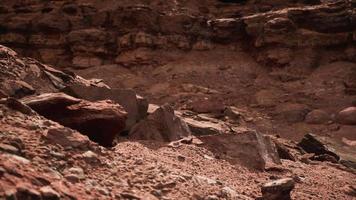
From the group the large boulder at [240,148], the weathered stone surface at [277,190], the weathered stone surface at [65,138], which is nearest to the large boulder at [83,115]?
the weathered stone surface at [65,138]

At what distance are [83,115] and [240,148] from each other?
2947 mm

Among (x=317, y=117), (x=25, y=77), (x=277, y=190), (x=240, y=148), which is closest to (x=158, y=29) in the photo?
(x=317, y=117)

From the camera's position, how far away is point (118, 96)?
8312 mm

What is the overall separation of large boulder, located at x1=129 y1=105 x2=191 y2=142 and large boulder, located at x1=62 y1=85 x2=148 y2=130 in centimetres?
19

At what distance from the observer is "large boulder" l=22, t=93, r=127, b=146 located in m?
6.22

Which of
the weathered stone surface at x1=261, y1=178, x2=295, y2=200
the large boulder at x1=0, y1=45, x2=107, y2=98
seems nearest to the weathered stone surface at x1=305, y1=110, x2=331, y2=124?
the large boulder at x1=0, y1=45, x2=107, y2=98

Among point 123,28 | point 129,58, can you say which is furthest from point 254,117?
point 123,28

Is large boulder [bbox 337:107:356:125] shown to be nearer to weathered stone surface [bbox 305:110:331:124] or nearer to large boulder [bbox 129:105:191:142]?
weathered stone surface [bbox 305:110:331:124]

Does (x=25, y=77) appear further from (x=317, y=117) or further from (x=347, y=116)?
(x=347, y=116)

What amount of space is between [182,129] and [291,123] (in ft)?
27.9

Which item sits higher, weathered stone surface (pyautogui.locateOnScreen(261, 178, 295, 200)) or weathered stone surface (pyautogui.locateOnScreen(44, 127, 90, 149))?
weathered stone surface (pyautogui.locateOnScreen(44, 127, 90, 149))

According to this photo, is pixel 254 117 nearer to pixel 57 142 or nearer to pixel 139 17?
pixel 139 17

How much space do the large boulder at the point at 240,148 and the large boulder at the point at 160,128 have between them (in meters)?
0.52

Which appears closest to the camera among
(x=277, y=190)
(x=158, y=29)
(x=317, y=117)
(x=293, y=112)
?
(x=277, y=190)
